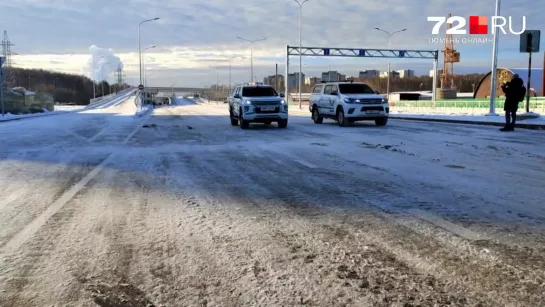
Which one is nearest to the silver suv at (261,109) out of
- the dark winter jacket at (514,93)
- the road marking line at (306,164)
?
the dark winter jacket at (514,93)

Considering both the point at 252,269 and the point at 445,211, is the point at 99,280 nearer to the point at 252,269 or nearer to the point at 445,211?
the point at 252,269

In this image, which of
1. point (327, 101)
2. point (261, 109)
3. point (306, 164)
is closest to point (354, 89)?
point (327, 101)

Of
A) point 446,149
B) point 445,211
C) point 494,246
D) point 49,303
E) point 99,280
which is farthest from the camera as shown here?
point 446,149

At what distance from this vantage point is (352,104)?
18078mm

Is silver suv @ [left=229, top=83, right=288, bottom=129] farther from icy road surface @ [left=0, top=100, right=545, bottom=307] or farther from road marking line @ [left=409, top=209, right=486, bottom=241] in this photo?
road marking line @ [left=409, top=209, right=486, bottom=241]

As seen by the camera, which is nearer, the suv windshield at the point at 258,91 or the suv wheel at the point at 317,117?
the suv windshield at the point at 258,91

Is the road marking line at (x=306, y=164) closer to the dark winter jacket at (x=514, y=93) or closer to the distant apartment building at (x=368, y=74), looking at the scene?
the dark winter jacket at (x=514, y=93)

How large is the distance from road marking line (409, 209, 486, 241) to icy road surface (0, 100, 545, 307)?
3cm

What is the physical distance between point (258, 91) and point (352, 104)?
3.91m

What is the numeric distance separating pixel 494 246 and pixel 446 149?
7.10 metres

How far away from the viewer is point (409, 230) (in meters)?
4.47

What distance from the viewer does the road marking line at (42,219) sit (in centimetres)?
417

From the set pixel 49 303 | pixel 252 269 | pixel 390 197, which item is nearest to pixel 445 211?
pixel 390 197

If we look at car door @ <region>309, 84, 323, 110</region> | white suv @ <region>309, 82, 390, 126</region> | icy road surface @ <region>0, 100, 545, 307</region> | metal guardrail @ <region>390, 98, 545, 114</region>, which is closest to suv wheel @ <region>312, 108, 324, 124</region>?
car door @ <region>309, 84, 323, 110</region>
